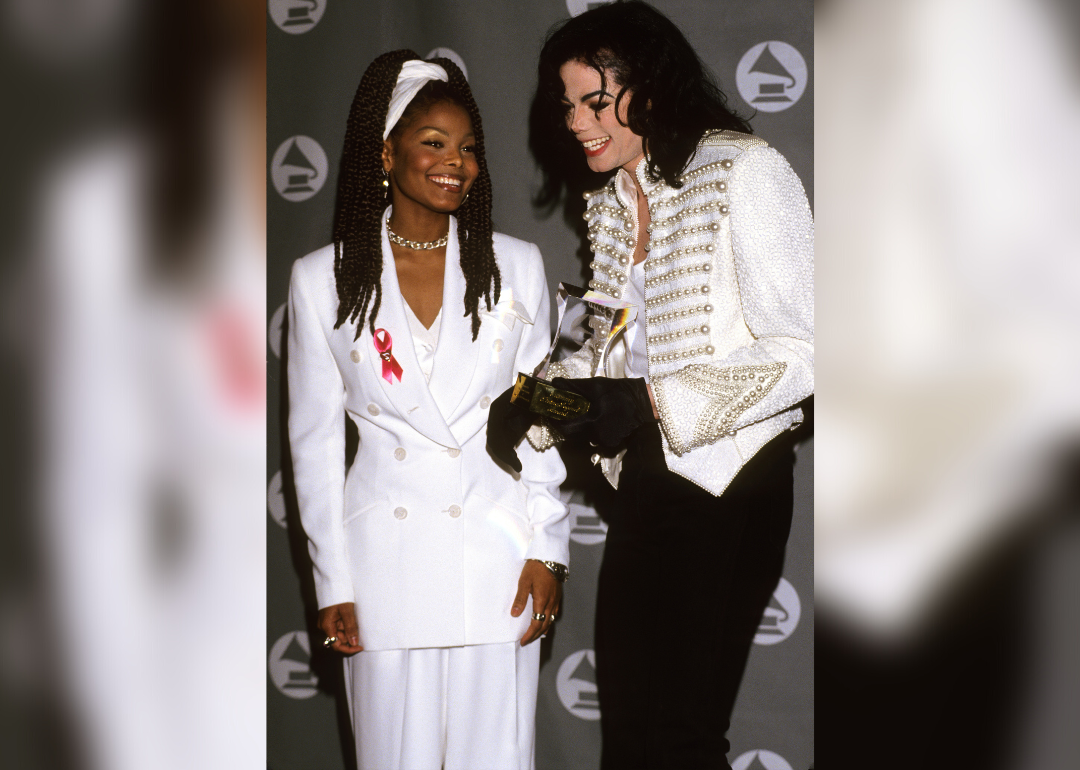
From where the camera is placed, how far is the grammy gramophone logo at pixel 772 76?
6.15ft

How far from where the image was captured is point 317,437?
1460 millimetres

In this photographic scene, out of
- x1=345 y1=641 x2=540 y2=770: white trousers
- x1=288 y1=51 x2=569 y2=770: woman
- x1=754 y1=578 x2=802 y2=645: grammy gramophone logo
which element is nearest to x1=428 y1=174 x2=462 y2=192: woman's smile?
x1=288 y1=51 x2=569 y2=770: woman

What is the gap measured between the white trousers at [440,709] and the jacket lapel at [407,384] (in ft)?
1.12

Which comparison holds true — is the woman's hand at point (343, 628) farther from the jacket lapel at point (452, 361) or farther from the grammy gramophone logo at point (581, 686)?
the grammy gramophone logo at point (581, 686)

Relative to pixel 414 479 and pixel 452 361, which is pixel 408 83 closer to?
pixel 452 361

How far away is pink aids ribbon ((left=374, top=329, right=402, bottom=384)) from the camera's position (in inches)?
55.2

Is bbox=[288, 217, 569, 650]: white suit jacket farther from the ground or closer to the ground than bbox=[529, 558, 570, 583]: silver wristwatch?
farther from the ground

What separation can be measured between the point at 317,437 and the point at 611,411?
0.52 meters

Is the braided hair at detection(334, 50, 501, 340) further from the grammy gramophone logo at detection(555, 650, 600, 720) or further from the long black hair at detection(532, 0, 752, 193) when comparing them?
the grammy gramophone logo at detection(555, 650, 600, 720)

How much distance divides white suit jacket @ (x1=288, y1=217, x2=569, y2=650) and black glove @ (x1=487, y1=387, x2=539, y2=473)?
45 mm

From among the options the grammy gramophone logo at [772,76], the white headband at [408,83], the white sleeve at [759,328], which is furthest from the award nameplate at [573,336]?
the grammy gramophone logo at [772,76]
